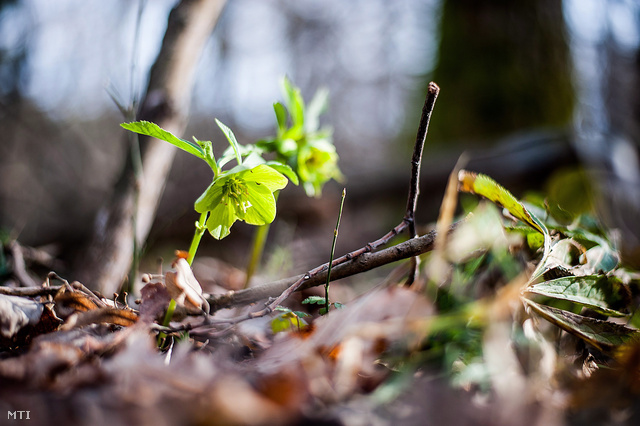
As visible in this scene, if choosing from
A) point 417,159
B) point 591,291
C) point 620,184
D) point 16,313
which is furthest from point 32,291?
point 620,184

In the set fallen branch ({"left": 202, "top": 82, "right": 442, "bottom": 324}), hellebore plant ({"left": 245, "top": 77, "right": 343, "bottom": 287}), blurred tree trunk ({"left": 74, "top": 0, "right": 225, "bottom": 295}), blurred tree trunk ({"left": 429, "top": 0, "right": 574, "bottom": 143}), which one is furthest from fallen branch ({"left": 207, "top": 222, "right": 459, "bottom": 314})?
blurred tree trunk ({"left": 429, "top": 0, "right": 574, "bottom": 143})

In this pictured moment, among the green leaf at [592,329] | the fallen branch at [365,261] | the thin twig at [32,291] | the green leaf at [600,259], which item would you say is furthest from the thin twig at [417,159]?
the thin twig at [32,291]

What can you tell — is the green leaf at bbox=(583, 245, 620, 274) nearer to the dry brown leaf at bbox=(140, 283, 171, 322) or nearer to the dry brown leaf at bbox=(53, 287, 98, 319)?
the dry brown leaf at bbox=(140, 283, 171, 322)

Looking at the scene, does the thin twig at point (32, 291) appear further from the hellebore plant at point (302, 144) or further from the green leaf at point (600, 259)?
the green leaf at point (600, 259)

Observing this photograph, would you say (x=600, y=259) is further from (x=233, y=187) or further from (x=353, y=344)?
(x=233, y=187)

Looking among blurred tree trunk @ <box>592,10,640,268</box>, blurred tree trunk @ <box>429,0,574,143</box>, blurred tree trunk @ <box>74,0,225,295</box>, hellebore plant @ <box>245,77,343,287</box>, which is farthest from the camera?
blurred tree trunk @ <box>429,0,574,143</box>
